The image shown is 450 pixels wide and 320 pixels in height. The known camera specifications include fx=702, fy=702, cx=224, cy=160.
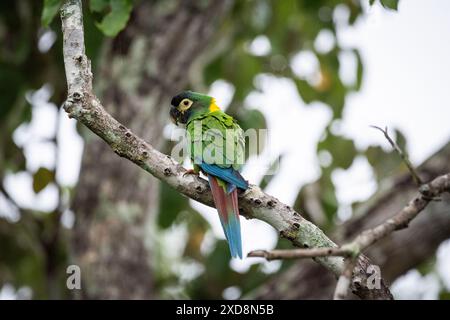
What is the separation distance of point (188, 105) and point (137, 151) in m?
1.72

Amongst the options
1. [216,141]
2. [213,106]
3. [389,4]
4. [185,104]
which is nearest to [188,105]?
[185,104]

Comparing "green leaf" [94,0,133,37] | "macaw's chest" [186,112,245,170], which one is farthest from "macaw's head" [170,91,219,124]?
"green leaf" [94,0,133,37]

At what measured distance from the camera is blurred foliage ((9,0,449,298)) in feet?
19.2

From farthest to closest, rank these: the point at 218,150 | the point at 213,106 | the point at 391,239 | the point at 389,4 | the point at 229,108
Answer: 1. the point at 229,108
2. the point at 391,239
3. the point at 213,106
4. the point at 218,150
5. the point at 389,4

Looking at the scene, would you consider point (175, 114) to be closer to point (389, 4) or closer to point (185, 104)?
point (185, 104)

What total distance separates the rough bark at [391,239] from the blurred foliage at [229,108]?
1.16 ft

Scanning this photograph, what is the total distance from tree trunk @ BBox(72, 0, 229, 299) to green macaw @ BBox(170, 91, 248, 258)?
96cm

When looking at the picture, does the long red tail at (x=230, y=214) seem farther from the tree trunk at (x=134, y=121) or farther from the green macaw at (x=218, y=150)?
the tree trunk at (x=134, y=121)

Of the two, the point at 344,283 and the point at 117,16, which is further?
the point at 117,16

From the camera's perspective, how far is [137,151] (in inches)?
111

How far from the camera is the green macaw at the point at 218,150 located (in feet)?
10.4

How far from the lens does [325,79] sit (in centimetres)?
698
